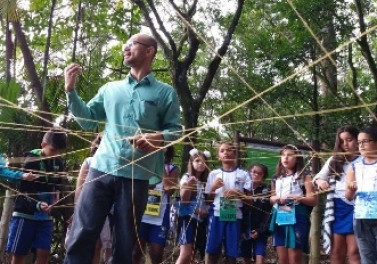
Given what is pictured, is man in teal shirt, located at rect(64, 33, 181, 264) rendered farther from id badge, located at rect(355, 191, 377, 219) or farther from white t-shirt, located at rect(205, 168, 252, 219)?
white t-shirt, located at rect(205, 168, 252, 219)

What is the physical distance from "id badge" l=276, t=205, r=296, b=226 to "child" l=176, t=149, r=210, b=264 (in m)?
0.70

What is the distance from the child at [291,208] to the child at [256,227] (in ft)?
0.86

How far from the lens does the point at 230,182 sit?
4.94 meters

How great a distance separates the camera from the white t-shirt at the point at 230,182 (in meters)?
4.91

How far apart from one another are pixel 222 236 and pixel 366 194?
142 centimetres

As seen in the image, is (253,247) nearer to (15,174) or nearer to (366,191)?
(366,191)

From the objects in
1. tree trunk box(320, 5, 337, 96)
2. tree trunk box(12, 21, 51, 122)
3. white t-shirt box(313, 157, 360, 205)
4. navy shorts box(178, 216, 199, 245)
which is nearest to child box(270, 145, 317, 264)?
white t-shirt box(313, 157, 360, 205)

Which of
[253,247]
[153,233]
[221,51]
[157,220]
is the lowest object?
[253,247]

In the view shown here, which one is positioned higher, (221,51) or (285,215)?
(221,51)

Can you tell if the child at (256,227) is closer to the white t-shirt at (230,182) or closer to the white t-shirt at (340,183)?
the white t-shirt at (230,182)

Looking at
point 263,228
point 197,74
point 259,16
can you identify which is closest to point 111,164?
point 263,228

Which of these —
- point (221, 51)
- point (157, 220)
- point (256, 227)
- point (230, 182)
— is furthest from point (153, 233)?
point (221, 51)

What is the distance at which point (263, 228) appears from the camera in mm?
5027

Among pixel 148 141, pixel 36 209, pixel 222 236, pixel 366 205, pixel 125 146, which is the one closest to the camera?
pixel 148 141
